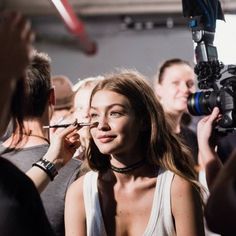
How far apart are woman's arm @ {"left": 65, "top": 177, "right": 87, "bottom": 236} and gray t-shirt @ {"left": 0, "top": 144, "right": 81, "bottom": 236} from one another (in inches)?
2.9

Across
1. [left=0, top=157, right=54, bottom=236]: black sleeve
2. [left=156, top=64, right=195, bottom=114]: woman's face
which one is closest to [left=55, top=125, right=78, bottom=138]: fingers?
[left=0, top=157, right=54, bottom=236]: black sleeve

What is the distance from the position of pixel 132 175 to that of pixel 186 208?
0.20 m

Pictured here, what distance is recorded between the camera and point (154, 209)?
1.87 meters

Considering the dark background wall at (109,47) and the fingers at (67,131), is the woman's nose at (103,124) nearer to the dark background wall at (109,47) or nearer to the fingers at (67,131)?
the fingers at (67,131)

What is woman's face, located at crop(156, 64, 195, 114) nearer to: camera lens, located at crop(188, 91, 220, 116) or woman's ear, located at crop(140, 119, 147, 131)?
camera lens, located at crop(188, 91, 220, 116)

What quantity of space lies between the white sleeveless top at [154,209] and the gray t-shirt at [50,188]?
0.40 feet

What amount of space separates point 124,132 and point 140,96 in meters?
0.13

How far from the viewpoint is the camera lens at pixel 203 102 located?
6.95 feet

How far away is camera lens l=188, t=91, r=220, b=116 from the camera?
2.12 metres

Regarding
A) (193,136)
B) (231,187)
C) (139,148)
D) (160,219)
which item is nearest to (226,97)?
(139,148)

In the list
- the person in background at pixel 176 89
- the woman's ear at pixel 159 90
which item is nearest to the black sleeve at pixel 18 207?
the person in background at pixel 176 89

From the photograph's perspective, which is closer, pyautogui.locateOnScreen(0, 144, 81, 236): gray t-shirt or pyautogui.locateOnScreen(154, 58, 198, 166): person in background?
pyautogui.locateOnScreen(0, 144, 81, 236): gray t-shirt

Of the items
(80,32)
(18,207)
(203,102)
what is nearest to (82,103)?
(203,102)

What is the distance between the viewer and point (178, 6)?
7.16m
